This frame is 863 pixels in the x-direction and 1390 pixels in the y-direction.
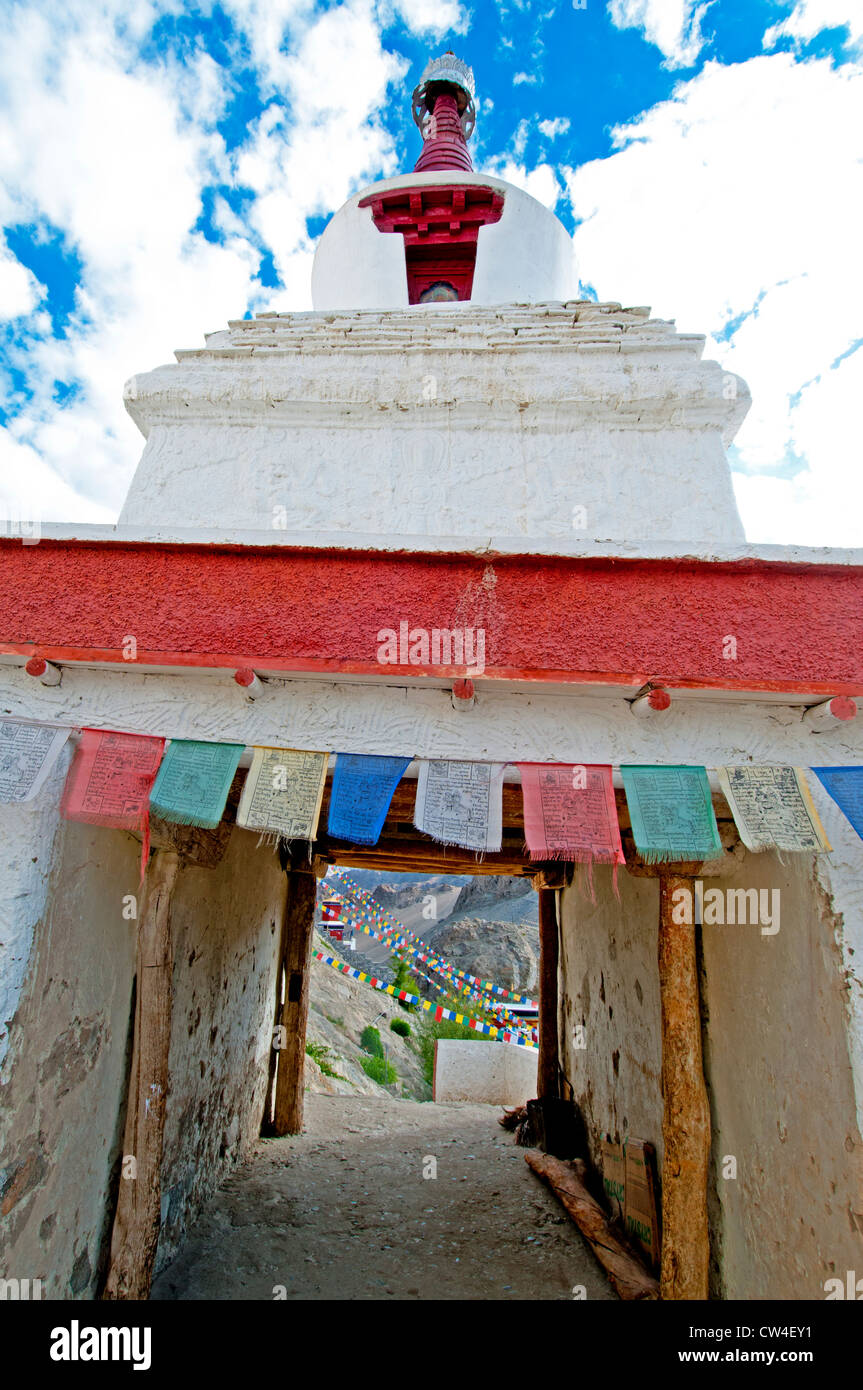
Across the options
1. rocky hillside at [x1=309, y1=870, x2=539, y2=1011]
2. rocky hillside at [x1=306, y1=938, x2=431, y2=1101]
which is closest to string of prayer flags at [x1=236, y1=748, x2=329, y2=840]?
rocky hillside at [x1=306, y1=938, x2=431, y2=1101]

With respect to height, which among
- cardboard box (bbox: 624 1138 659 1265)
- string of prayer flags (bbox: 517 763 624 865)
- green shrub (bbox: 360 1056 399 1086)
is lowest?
cardboard box (bbox: 624 1138 659 1265)

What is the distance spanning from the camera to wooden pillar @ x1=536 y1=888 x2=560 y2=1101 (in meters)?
8.14

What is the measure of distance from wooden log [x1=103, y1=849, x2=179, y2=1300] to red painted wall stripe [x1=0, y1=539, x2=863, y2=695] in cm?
137

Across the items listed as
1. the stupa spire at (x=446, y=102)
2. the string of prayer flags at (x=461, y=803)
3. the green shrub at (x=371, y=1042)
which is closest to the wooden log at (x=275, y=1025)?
the string of prayer flags at (x=461, y=803)

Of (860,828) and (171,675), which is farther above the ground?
(171,675)

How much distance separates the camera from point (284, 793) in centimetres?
323

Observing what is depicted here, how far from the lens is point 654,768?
3285 mm

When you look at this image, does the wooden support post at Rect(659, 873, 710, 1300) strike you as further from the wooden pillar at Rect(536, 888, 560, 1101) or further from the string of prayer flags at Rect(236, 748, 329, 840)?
the wooden pillar at Rect(536, 888, 560, 1101)

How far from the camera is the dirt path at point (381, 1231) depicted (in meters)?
4.41

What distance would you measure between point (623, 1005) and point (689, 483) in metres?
4.03

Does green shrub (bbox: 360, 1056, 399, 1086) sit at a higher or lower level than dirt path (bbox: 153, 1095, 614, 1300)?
higher

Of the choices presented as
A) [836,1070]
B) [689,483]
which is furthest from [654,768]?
[689,483]

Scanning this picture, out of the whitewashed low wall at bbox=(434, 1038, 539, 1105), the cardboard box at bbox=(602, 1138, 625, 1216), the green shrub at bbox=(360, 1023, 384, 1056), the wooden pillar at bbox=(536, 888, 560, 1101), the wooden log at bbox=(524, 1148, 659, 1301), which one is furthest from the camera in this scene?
the green shrub at bbox=(360, 1023, 384, 1056)

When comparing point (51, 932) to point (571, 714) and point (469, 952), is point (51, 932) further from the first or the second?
point (469, 952)
